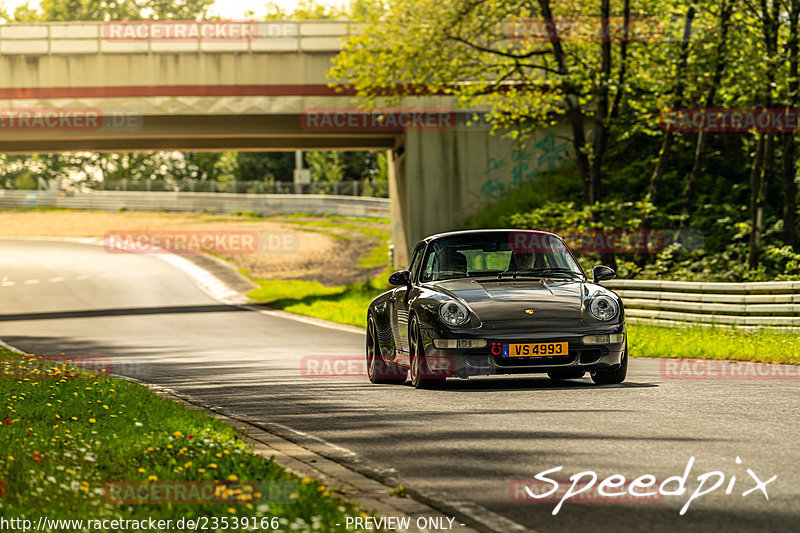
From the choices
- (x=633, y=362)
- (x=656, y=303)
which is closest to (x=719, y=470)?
(x=633, y=362)

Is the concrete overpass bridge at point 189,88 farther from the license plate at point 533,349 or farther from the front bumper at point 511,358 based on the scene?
the license plate at point 533,349

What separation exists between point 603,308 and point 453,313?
1.42 meters

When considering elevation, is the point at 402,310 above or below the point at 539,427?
above

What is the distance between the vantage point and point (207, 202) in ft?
243

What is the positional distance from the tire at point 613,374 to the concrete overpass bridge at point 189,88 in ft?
78.7

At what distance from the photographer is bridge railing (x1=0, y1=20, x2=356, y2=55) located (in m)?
34.7

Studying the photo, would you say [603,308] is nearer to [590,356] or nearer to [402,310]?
[590,356]

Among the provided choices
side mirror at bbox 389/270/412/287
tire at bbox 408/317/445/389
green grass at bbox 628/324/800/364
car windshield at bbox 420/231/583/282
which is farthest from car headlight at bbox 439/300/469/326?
green grass at bbox 628/324/800/364

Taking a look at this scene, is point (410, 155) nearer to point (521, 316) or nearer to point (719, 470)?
point (521, 316)

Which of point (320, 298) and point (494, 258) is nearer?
point (494, 258)

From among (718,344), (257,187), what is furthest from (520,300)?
(257,187)

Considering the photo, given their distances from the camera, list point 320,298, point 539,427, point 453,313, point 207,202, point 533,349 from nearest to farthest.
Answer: point 539,427, point 533,349, point 453,313, point 320,298, point 207,202

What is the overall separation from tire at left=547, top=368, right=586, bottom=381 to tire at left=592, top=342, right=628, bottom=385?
0.17 metres

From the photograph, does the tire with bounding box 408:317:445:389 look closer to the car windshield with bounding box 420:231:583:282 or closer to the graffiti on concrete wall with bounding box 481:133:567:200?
the car windshield with bounding box 420:231:583:282
